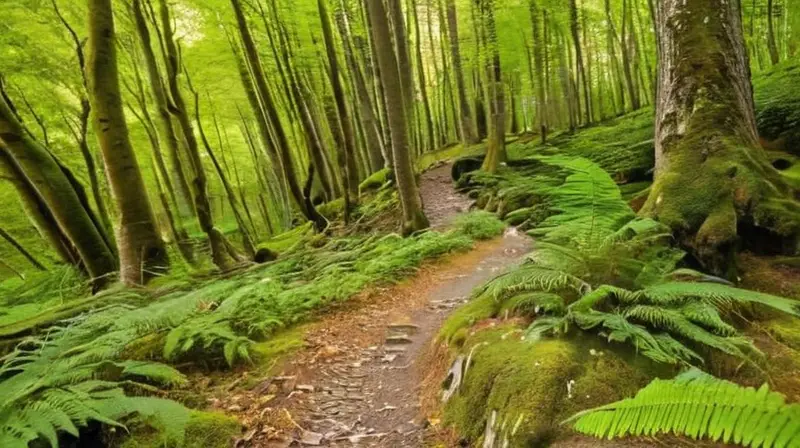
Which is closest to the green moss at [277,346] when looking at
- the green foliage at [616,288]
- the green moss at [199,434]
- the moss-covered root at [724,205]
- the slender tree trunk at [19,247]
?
the green moss at [199,434]

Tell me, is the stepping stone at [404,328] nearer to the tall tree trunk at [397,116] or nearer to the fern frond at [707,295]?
the fern frond at [707,295]

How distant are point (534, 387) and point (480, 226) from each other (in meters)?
5.81

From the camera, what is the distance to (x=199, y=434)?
9.53ft

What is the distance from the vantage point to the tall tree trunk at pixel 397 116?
698cm

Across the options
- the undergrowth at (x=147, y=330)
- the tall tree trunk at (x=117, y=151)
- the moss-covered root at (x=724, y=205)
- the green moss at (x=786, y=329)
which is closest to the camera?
the green moss at (x=786, y=329)

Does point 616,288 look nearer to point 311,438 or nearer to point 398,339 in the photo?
point 311,438

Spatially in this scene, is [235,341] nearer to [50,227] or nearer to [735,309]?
[735,309]

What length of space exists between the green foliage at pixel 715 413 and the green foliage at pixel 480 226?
6.31 m

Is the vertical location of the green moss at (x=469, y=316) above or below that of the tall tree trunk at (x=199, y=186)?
below

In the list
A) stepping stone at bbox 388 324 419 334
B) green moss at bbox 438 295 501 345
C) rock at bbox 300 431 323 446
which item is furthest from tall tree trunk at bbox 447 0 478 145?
rock at bbox 300 431 323 446

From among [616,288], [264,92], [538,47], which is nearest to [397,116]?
[264,92]

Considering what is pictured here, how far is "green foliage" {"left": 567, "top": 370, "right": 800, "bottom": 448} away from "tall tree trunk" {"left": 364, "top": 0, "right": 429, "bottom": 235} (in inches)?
Answer: 253

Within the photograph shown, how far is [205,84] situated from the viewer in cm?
1620

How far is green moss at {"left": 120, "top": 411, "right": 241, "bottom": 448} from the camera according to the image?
2845 mm
